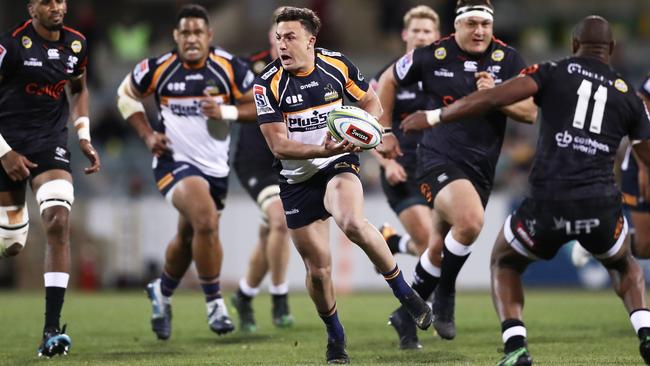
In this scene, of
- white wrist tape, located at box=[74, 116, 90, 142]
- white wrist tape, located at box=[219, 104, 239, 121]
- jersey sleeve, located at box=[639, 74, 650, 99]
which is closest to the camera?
white wrist tape, located at box=[74, 116, 90, 142]

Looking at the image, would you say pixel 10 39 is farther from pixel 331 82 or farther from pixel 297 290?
pixel 297 290

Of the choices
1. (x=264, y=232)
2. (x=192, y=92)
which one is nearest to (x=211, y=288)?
(x=264, y=232)

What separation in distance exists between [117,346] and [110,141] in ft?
34.6

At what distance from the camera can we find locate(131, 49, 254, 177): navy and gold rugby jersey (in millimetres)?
10086

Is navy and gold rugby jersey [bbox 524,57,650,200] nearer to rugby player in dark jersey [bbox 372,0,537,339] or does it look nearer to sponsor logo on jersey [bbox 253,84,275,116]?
rugby player in dark jersey [bbox 372,0,537,339]

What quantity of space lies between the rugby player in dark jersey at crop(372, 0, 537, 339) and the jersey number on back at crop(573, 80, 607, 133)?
188 centimetres

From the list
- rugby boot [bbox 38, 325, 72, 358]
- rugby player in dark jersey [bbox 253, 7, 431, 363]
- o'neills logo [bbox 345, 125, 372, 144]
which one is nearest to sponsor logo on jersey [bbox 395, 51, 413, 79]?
rugby player in dark jersey [bbox 253, 7, 431, 363]

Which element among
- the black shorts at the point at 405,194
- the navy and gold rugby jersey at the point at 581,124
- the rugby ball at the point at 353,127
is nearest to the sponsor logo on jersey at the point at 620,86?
the navy and gold rugby jersey at the point at 581,124

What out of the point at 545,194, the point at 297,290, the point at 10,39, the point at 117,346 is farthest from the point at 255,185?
the point at 297,290

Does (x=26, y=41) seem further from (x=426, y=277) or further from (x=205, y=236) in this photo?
(x=426, y=277)

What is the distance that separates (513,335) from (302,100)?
7.51ft

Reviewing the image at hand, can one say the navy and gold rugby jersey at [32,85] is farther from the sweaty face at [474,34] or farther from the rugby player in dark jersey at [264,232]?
the sweaty face at [474,34]

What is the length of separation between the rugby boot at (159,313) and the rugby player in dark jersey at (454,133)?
233cm

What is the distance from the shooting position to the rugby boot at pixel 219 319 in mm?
9570
